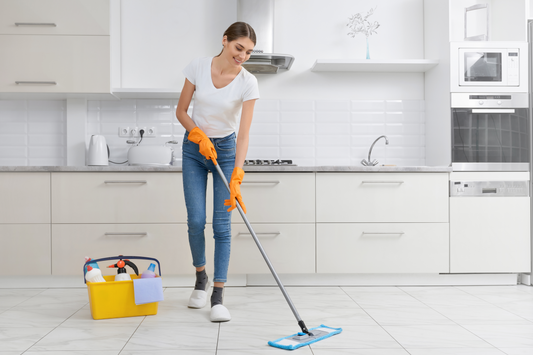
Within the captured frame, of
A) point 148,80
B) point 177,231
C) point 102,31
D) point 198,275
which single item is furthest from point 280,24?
point 198,275

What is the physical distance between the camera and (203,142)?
197 centimetres

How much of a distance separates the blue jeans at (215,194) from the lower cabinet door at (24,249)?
3.40 feet

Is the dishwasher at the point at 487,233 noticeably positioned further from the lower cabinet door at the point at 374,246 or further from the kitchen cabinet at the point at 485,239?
the lower cabinet door at the point at 374,246

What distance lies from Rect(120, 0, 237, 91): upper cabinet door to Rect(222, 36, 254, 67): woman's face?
132 cm

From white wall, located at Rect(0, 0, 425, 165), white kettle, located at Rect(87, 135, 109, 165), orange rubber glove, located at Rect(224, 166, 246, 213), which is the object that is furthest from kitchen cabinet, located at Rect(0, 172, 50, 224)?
orange rubber glove, located at Rect(224, 166, 246, 213)

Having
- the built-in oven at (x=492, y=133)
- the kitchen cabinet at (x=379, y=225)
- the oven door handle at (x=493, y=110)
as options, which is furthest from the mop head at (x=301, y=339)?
the oven door handle at (x=493, y=110)

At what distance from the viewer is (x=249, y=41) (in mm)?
1895

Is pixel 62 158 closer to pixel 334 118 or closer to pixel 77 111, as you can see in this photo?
pixel 77 111

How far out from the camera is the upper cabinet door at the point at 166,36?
3174mm

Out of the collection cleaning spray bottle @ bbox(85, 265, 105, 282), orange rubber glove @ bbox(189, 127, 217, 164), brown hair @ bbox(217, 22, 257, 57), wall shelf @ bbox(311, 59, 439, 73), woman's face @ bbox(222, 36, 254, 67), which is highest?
wall shelf @ bbox(311, 59, 439, 73)

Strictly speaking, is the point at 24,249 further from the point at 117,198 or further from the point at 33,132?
the point at 33,132

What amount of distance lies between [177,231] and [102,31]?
4.43ft

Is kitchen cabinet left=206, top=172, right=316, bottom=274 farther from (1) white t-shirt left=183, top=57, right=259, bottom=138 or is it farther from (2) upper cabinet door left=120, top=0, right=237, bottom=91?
(2) upper cabinet door left=120, top=0, right=237, bottom=91

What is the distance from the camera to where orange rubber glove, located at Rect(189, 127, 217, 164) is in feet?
6.44
